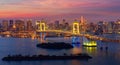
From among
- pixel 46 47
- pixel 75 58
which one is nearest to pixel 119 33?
pixel 46 47

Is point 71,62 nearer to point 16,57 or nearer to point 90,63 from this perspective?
point 90,63

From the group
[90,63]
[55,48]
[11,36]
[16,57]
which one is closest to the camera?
[90,63]

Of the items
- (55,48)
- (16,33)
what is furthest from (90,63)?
(16,33)

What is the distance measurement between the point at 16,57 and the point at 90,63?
3.23 metres

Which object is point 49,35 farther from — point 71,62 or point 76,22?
point 71,62

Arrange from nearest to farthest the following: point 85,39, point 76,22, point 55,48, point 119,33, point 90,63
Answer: point 90,63, point 55,48, point 85,39, point 76,22, point 119,33

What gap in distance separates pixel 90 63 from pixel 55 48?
793 centimetres

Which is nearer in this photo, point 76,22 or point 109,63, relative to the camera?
point 109,63

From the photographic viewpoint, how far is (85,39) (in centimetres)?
2769

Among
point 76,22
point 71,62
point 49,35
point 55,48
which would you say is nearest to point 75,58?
point 71,62

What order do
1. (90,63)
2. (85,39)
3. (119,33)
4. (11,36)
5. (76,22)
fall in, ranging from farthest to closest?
(11,36)
(119,33)
(76,22)
(85,39)
(90,63)

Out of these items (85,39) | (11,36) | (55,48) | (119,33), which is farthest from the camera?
(11,36)

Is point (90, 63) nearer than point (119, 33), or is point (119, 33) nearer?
point (90, 63)

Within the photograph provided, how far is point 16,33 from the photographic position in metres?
45.6
